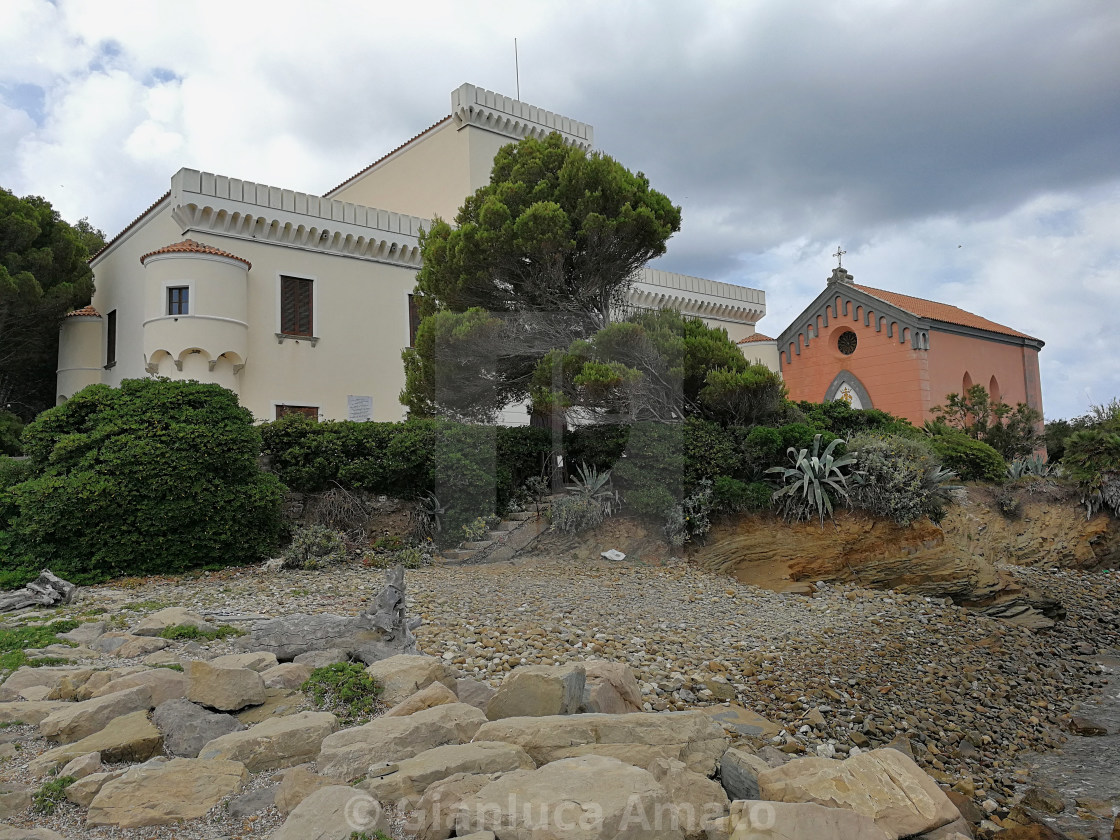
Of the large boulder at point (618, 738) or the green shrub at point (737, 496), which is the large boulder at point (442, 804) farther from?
the green shrub at point (737, 496)

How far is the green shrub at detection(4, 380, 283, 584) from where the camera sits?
9.11 m

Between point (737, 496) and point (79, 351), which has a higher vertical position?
point (79, 351)

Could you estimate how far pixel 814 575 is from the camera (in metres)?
11.5

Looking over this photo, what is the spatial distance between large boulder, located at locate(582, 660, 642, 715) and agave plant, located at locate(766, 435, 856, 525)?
23.7 ft

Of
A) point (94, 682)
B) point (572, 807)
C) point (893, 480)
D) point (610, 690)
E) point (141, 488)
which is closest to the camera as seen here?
point (572, 807)

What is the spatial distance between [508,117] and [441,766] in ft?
68.5

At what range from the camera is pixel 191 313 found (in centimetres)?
1723

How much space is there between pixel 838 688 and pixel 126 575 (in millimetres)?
8453

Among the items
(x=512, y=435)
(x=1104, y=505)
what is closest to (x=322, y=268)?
(x=512, y=435)

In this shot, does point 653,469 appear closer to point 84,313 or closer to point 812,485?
point 812,485

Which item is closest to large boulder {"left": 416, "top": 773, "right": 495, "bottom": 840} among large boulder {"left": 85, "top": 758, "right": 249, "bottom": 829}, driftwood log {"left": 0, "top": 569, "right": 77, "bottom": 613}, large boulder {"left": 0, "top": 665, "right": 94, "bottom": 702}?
large boulder {"left": 85, "top": 758, "right": 249, "bottom": 829}

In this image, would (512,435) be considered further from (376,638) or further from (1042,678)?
(1042,678)

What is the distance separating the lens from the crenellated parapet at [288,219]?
17562mm

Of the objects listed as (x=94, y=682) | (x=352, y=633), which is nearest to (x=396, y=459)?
(x=352, y=633)
